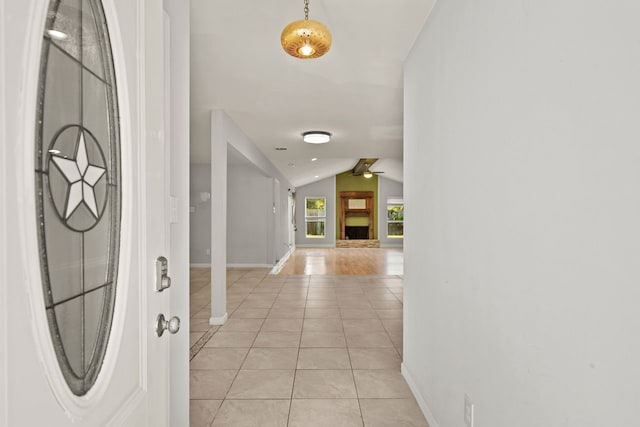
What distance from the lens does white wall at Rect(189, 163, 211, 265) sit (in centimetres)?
779

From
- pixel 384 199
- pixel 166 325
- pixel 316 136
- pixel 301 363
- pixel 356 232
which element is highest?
pixel 316 136

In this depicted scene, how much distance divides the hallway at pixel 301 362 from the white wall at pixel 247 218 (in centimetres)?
249

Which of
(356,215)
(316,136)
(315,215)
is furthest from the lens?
(356,215)

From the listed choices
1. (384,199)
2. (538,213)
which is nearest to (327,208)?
(384,199)

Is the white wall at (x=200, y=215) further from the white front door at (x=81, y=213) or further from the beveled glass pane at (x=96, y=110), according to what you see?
the beveled glass pane at (x=96, y=110)

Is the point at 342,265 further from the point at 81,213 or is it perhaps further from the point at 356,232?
the point at 81,213

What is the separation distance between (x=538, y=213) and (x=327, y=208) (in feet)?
42.1

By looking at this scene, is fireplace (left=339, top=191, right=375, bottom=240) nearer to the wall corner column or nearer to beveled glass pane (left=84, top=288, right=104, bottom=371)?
the wall corner column

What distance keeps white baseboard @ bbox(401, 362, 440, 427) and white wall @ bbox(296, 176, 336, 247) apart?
36.2 feet

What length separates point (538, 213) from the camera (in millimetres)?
1021

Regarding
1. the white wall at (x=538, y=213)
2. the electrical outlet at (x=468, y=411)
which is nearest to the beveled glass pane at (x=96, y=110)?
the white wall at (x=538, y=213)

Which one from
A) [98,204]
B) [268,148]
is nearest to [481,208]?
[98,204]

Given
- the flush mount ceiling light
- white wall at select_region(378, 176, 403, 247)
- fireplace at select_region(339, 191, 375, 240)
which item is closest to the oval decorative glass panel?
the flush mount ceiling light

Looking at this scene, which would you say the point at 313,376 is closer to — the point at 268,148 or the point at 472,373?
the point at 472,373
